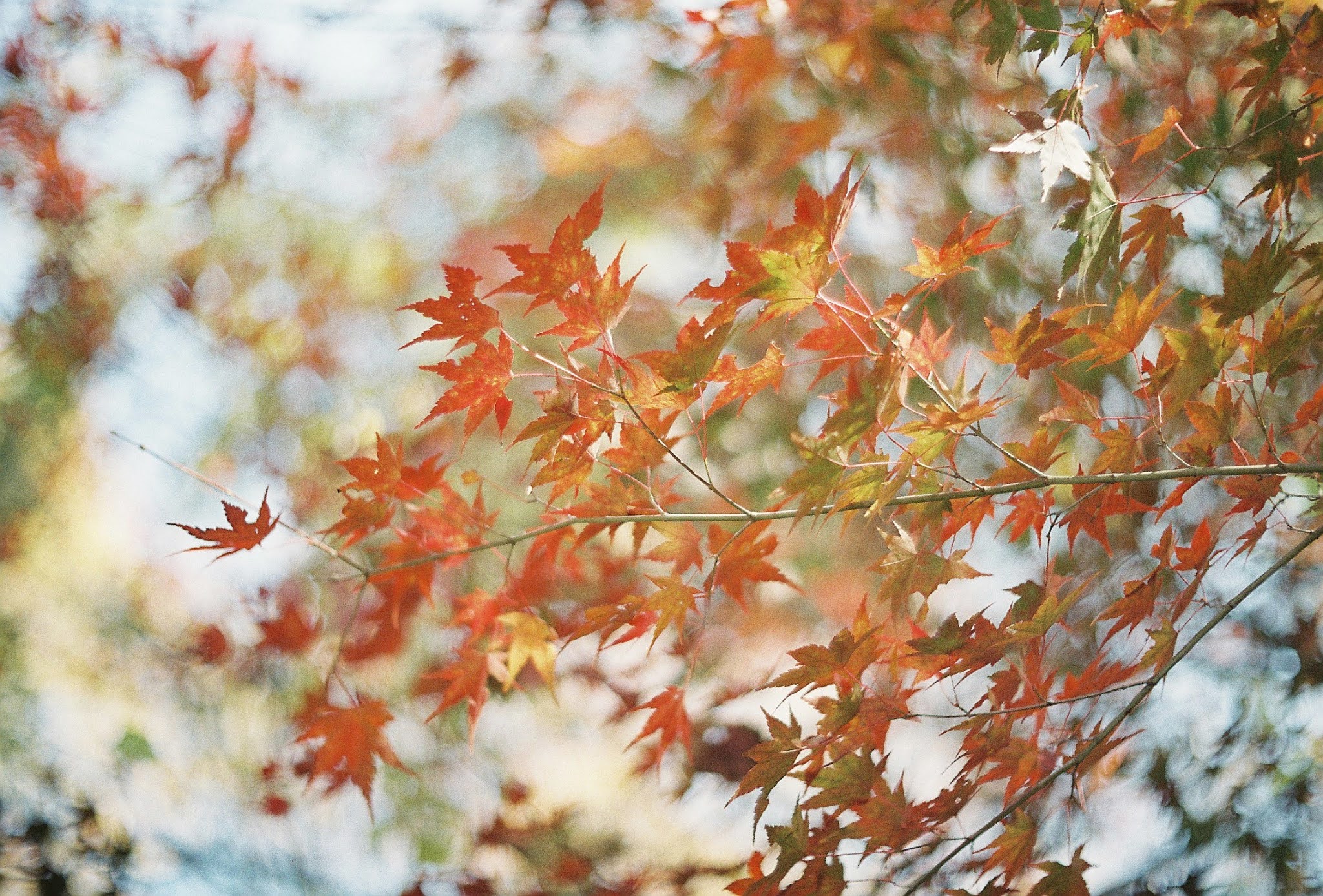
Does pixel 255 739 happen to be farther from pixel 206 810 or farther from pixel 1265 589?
pixel 1265 589

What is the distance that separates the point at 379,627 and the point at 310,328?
2104 mm

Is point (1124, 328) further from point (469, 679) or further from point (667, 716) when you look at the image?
point (469, 679)

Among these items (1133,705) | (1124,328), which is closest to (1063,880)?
(1133,705)

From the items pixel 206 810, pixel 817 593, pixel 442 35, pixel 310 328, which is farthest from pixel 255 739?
pixel 442 35

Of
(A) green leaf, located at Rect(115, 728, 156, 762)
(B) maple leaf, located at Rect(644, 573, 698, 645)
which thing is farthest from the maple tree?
(A) green leaf, located at Rect(115, 728, 156, 762)

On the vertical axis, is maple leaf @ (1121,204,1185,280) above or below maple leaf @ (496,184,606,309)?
above

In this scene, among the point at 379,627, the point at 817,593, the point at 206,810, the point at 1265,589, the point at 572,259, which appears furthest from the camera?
the point at 206,810

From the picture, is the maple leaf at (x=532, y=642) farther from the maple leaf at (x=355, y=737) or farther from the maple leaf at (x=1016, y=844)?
the maple leaf at (x=1016, y=844)

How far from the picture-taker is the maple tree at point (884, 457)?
80 centimetres

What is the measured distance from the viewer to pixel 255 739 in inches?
132

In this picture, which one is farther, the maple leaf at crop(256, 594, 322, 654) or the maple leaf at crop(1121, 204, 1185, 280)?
the maple leaf at crop(256, 594, 322, 654)

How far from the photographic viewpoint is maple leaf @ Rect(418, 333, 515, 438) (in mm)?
816

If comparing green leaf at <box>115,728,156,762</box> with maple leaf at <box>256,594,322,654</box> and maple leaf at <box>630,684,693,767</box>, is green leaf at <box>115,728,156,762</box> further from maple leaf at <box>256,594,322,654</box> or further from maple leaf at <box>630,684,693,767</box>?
maple leaf at <box>630,684,693,767</box>

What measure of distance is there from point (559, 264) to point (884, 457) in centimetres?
35
